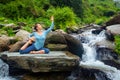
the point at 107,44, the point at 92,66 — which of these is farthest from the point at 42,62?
the point at 107,44

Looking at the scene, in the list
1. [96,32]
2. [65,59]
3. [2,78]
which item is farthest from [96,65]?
[96,32]

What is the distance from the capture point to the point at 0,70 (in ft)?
41.9

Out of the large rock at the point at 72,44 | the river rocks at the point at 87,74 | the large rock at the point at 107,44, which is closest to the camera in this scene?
the river rocks at the point at 87,74

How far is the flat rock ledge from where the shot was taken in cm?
1064

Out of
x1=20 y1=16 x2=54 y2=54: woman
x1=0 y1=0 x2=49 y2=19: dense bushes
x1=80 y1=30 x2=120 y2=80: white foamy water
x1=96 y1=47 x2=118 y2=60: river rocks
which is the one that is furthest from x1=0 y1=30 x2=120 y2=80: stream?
x1=0 y1=0 x2=49 y2=19: dense bushes

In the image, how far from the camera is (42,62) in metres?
10.6

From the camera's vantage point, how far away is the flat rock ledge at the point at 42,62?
34.9ft

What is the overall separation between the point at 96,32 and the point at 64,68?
1246 cm

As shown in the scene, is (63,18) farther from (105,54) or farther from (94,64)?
(94,64)

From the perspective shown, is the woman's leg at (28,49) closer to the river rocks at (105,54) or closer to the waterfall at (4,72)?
the waterfall at (4,72)

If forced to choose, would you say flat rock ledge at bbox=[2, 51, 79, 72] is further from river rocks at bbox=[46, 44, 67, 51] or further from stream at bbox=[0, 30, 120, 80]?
river rocks at bbox=[46, 44, 67, 51]

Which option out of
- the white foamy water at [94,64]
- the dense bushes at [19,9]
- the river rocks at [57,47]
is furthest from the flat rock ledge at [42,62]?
the dense bushes at [19,9]

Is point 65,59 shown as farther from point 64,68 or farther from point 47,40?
point 47,40

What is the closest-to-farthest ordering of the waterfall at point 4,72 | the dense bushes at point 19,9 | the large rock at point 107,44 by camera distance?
the waterfall at point 4,72 → the large rock at point 107,44 → the dense bushes at point 19,9
